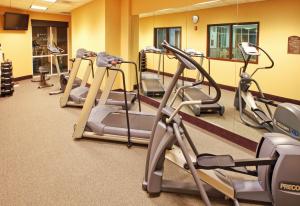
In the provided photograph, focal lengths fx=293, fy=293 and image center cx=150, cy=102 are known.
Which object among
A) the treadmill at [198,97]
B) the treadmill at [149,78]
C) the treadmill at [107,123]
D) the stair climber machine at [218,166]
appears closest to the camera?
the stair climber machine at [218,166]

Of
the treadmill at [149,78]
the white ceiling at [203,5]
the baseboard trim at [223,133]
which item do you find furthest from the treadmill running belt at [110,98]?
the white ceiling at [203,5]

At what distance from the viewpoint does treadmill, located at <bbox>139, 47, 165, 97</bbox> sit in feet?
24.2

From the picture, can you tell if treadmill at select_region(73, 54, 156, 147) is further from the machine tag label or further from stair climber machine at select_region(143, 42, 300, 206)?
the machine tag label

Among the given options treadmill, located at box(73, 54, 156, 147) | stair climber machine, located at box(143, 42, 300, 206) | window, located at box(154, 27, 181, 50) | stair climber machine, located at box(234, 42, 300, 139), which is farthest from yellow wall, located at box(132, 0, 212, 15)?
stair climber machine, located at box(143, 42, 300, 206)

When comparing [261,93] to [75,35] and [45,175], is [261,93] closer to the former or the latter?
[45,175]

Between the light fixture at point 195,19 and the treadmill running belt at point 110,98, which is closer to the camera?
the light fixture at point 195,19

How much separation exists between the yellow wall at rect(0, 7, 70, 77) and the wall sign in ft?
30.4

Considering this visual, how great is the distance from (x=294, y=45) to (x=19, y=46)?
9860 millimetres

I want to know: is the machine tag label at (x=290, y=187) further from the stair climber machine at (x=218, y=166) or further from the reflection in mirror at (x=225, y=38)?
the reflection in mirror at (x=225, y=38)

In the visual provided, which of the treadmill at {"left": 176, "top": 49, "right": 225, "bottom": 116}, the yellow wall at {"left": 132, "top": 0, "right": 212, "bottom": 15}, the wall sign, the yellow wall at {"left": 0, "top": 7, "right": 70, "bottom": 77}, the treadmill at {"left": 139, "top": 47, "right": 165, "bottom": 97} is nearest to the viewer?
the wall sign

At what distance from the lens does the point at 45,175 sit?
347 centimetres

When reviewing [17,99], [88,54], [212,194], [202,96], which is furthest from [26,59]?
[212,194]

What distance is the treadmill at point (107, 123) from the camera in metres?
4.48

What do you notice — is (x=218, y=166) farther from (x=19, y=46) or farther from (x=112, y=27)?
(x=19, y=46)
